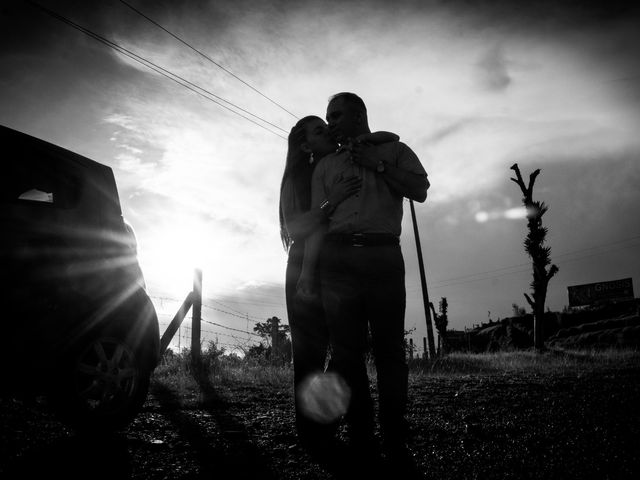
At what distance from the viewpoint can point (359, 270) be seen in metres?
2.24

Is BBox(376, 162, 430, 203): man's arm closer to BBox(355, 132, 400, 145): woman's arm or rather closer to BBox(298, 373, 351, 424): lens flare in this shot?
BBox(355, 132, 400, 145): woman's arm

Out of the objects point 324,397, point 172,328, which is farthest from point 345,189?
point 172,328

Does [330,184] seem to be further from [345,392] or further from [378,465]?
[378,465]

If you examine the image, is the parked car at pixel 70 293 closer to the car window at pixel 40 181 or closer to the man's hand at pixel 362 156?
the car window at pixel 40 181

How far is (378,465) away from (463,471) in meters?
0.39

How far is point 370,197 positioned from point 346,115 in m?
0.55

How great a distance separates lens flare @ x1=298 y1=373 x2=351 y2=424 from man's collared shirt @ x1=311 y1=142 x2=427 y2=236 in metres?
0.90

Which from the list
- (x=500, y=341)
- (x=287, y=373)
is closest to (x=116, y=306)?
(x=287, y=373)

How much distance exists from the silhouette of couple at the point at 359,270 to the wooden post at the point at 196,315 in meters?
5.24

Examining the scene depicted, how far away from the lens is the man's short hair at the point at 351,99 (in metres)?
2.49

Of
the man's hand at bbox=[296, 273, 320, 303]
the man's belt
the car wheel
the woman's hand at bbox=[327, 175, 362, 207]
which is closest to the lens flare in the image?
the man's hand at bbox=[296, 273, 320, 303]

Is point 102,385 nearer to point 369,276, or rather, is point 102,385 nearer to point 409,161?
point 369,276

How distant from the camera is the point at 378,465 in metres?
1.94

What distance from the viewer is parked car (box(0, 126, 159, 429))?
232cm
